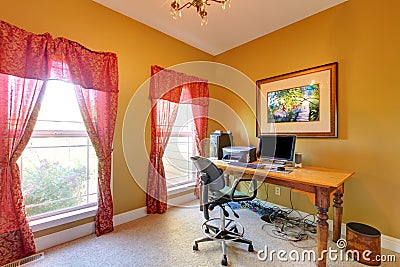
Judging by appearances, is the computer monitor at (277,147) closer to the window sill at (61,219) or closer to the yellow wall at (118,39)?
the yellow wall at (118,39)

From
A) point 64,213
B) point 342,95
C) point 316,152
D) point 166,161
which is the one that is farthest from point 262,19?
point 64,213

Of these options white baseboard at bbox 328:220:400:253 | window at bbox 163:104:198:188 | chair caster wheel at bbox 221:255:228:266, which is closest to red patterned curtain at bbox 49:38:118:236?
window at bbox 163:104:198:188

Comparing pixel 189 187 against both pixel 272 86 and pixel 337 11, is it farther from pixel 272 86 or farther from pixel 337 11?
pixel 337 11

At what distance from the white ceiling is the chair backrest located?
1836 mm

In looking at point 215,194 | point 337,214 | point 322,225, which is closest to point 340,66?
point 337,214

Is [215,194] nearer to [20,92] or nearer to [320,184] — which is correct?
[320,184]

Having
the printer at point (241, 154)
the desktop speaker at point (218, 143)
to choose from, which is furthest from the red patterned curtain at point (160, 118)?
the printer at point (241, 154)

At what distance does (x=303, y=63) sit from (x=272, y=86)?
1.60ft

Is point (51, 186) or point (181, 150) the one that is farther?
point (181, 150)

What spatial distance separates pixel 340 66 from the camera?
7.48 ft

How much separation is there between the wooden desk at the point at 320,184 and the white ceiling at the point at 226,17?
195cm

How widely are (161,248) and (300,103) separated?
2405 millimetres

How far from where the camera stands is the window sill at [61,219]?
1925mm

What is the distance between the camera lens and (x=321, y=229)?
170 centimetres
